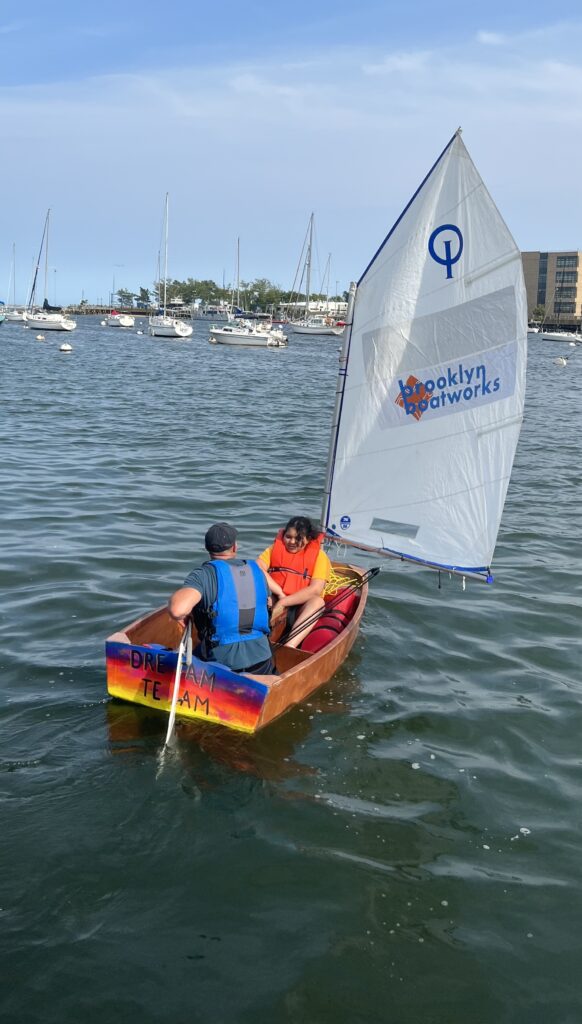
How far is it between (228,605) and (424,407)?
11.2 ft

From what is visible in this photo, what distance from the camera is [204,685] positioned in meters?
7.06

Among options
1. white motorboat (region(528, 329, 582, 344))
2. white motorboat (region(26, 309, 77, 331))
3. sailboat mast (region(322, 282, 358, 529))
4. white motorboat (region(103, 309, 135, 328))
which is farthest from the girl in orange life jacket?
white motorboat (region(103, 309, 135, 328))

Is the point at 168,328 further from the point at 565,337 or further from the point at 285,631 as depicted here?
the point at 285,631

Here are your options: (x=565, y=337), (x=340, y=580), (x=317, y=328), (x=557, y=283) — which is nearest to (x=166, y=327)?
(x=317, y=328)

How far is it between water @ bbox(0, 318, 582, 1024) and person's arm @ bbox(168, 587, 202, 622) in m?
1.12

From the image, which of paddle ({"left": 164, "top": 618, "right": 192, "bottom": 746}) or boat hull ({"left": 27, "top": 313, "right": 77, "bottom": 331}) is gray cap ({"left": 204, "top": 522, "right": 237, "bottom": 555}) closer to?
paddle ({"left": 164, "top": 618, "right": 192, "bottom": 746})

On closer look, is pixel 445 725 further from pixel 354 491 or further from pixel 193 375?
pixel 193 375

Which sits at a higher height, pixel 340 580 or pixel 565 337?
pixel 565 337

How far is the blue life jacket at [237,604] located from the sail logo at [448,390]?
120 inches

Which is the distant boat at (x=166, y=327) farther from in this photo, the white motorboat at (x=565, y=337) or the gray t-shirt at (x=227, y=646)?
the gray t-shirt at (x=227, y=646)

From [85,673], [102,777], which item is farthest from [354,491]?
[102,777]

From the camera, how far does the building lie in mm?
150625

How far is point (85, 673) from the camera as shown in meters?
8.38

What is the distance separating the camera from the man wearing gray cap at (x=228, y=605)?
23.0 ft
